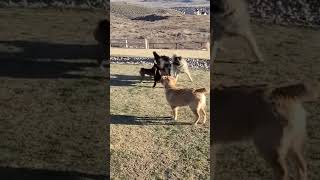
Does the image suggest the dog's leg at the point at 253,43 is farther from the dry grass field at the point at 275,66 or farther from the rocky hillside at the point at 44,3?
the rocky hillside at the point at 44,3

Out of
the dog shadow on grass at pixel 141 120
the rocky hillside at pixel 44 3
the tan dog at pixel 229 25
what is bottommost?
the dog shadow on grass at pixel 141 120

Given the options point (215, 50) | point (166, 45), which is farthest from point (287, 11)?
point (166, 45)

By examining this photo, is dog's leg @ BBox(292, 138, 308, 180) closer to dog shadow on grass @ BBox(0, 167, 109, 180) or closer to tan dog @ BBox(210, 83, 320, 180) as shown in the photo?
tan dog @ BBox(210, 83, 320, 180)

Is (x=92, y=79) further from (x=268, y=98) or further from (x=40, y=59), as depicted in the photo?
(x=268, y=98)

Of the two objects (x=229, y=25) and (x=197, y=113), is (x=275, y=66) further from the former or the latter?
(x=197, y=113)

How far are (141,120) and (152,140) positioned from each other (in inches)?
52.5

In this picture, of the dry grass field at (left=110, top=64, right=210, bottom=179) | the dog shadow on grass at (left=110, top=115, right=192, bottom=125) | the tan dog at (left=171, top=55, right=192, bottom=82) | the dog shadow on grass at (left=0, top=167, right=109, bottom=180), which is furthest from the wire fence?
the dog shadow on grass at (left=0, top=167, right=109, bottom=180)

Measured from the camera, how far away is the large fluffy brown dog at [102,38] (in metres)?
3.73

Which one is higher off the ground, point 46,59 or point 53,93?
point 46,59

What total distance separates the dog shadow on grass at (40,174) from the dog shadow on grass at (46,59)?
686 millimetres

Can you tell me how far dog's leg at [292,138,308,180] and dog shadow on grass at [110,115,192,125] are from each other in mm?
5584

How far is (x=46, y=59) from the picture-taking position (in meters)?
3.85

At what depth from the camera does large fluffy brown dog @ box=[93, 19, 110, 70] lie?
373cm

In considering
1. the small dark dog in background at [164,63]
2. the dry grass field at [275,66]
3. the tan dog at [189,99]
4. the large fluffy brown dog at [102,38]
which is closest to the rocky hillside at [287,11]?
the dry grass field at [275,66]
